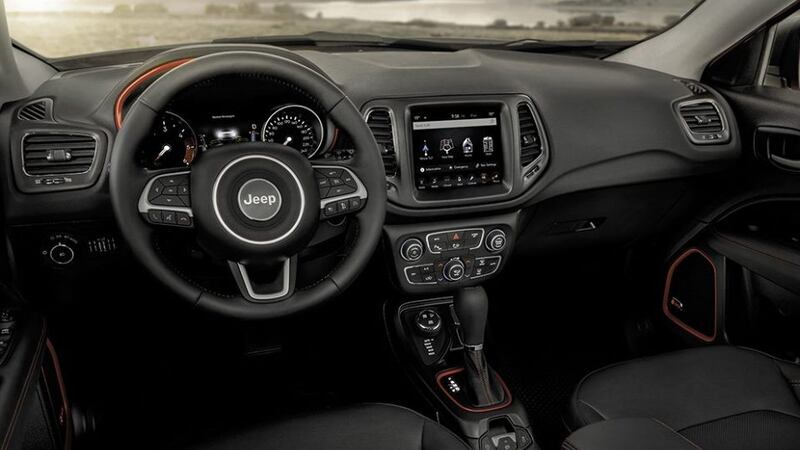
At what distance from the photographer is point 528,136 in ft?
6.62

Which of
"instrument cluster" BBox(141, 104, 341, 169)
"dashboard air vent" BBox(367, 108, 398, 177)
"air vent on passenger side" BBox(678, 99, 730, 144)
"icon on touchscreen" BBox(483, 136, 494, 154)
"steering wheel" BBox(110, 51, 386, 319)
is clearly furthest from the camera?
"air vent on passenger side" BBox(678, 99, 730, 144)

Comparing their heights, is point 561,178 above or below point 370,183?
below

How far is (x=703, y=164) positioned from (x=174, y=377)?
70.8 inches

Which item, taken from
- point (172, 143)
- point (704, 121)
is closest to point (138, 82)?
point (172, 143)

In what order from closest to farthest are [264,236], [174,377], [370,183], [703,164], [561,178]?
[264,236] < [370,183] < [561,178] < [703,164] < [174,377]

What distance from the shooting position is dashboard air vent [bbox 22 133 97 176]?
1646 millimetres

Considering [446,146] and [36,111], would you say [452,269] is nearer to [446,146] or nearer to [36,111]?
[446,146]

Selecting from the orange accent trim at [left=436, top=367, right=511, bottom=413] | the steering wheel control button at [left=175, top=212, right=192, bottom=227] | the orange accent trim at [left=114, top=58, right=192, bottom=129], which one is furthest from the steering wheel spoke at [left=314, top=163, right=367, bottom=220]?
the orange accent trim at [left=436, top=367, right=511, bottom=413]

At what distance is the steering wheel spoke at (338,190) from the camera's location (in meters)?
1.46

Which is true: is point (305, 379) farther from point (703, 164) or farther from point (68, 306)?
point (703, 164)

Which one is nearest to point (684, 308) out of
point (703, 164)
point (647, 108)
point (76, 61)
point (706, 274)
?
point (706, 274)

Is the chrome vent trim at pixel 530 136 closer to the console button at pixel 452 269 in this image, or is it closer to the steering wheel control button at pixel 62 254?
the console button at pixel 452 269

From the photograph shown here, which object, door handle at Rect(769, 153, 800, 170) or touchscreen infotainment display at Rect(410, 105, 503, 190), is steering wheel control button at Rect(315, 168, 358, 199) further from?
door handle at Rect(769, 153, 800, 170)

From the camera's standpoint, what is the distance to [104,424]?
213 centimetres
